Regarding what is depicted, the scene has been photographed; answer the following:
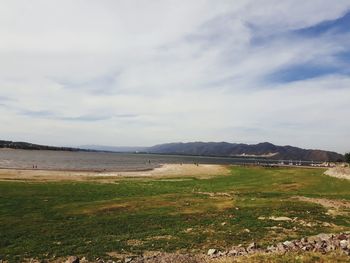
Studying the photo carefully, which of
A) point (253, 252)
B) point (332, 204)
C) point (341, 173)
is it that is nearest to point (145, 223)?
point (253, 252)

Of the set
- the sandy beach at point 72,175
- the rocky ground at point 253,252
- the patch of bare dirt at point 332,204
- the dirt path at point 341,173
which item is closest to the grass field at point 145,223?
the patch of bare dirt at point 332,204

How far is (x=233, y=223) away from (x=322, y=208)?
13.4 meters

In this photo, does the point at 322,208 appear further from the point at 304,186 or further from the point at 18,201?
the point at 18,201

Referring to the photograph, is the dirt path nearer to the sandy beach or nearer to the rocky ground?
the sandy beach

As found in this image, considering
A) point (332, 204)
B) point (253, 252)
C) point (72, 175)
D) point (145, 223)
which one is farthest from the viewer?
point (72, 175)

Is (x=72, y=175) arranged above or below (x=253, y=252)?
above

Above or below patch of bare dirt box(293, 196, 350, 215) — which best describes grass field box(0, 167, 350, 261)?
below

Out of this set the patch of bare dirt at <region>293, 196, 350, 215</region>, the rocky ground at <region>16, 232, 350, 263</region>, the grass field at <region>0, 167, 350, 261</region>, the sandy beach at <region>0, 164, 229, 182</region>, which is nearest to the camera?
the rocky ground at <region>16, 232, 350, 263</region>

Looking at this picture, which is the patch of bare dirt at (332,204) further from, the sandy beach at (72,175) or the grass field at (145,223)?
the sandy beach at (72,175)

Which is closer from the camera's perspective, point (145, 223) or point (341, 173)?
point (145, 223)

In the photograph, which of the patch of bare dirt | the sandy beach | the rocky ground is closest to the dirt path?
the sandy beach

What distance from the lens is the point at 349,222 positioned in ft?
116

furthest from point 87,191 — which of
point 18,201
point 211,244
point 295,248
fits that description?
point 295,248

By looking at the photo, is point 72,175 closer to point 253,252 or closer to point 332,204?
point 332,204
